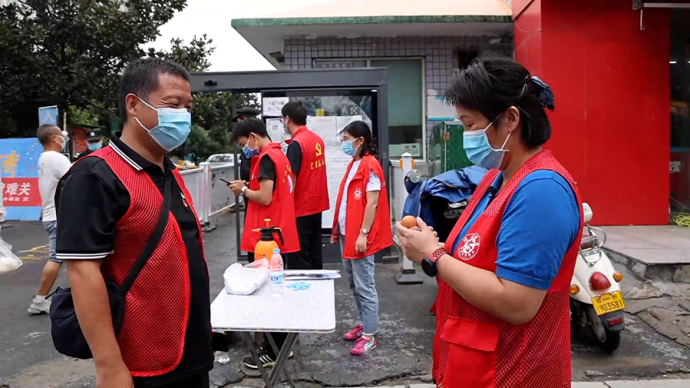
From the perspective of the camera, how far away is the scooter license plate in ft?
12.4

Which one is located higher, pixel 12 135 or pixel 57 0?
pixel 57 0

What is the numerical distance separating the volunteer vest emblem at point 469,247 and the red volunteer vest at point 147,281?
3.24 ft

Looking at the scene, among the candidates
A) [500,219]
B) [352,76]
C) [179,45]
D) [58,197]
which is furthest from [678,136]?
[179,45]

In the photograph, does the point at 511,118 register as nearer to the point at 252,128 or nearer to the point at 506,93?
the point at 506,93

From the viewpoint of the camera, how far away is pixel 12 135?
47.8ft

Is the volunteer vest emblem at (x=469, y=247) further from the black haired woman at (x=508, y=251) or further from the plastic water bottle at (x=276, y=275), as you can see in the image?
the plastic water bottle at (x=276, y=275)

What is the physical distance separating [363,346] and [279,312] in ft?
5.69

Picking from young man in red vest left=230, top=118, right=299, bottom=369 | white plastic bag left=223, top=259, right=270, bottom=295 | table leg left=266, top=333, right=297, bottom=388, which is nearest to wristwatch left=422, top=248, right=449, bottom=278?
table leg left=266, top=333, right=297, bottom=388

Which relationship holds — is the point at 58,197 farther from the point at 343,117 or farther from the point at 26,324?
the point at 343,117

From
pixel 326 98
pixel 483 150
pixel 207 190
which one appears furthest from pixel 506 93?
pixel 207 190

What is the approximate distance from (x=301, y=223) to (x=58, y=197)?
3155 millimetres

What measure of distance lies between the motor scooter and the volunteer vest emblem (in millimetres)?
2670

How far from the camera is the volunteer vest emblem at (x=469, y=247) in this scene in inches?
61.8

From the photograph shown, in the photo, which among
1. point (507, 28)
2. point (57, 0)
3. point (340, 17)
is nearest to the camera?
point (340, 17)
